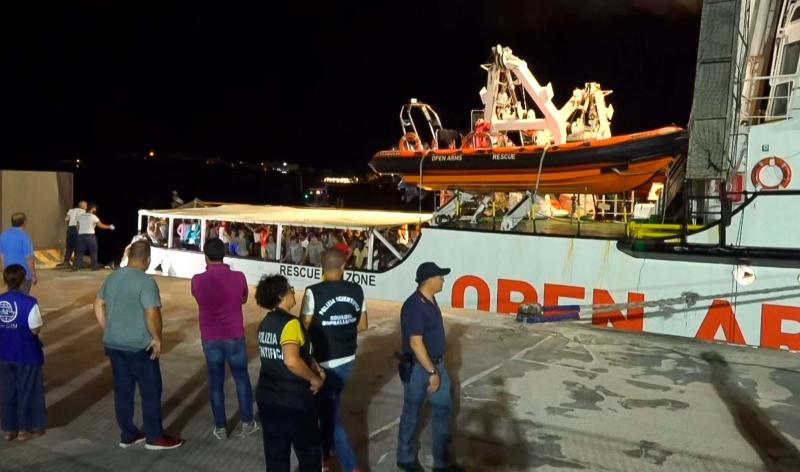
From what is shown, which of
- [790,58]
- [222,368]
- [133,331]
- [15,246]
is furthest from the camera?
[790,58]

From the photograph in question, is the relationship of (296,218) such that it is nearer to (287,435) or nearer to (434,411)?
(434,411)

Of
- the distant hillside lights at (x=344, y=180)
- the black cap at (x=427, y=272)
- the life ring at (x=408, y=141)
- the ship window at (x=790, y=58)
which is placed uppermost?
the distant hillside lights at (x=344, y=180)

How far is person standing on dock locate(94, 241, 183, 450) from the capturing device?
Result: 175 inches

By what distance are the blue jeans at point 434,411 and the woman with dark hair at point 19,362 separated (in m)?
2.64

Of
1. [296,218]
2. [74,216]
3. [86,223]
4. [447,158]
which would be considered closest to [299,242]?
[296,218]

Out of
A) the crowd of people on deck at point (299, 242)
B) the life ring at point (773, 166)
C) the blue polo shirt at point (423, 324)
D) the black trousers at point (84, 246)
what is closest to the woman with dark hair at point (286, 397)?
the blue polo shirt at point (423, 324)

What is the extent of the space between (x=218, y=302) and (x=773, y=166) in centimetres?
700

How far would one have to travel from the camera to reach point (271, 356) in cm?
351

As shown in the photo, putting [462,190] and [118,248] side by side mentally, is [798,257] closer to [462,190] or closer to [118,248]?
[462,190]

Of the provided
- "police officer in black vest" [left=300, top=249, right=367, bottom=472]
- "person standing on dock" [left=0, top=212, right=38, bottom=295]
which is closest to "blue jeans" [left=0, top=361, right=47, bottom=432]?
"police officer in black vest" [left=300, top=249, right=367, bottom=472]

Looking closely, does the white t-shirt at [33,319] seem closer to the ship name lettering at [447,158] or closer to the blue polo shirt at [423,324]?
the blue polo shirt at [423,324]

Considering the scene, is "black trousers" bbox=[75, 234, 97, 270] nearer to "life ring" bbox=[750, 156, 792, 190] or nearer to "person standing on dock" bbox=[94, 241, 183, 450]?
"person standing on dock" bbox=[94, 241, 183, 450]

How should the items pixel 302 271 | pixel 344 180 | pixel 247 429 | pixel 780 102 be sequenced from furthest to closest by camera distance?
pixel 344 180
pixel 302 271
pixel 780 102
pixel 247 429

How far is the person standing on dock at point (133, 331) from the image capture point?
443 cm
